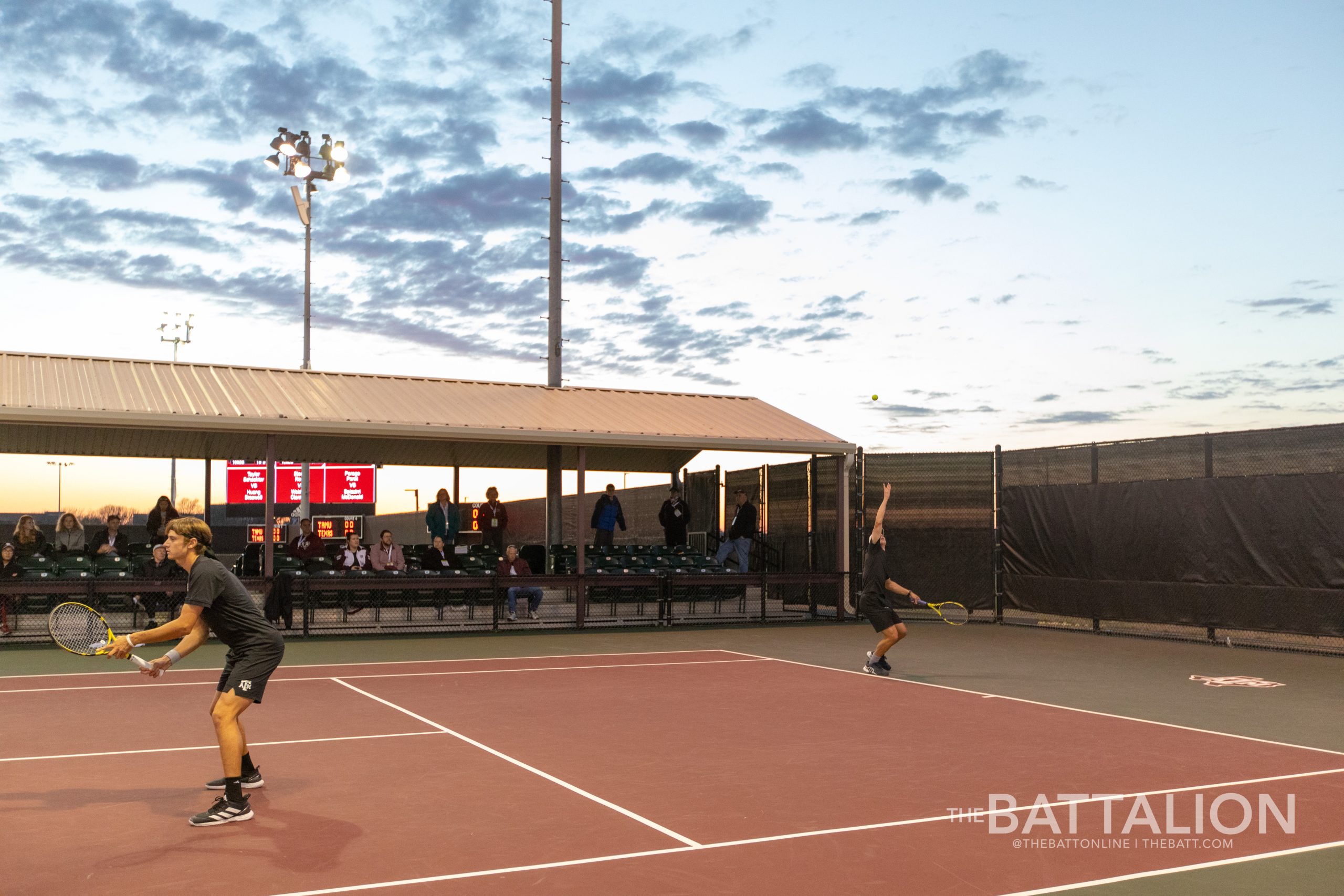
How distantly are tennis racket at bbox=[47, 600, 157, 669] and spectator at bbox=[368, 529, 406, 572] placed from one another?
39.4 ft

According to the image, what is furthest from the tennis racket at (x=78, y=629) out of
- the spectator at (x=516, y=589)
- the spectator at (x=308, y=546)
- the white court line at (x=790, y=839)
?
the spectator at (x=308, y=546)

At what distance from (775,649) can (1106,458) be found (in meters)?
6.45

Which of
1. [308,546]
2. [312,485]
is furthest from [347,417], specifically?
[312,485]

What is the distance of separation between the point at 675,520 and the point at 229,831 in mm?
17798

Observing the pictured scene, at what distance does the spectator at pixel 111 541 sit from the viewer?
62.7 feet

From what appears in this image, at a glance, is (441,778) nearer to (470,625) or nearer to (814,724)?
(814,724)

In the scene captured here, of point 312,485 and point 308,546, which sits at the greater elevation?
point 312,485

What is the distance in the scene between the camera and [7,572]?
17203mm

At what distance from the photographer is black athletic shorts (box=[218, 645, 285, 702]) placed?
7.12m

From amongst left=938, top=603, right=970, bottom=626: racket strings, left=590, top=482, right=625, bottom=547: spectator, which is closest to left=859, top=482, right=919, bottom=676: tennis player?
left=938, top=603, right=970, bottom=626: racket strings

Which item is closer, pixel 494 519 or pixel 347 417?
pixel 347 417

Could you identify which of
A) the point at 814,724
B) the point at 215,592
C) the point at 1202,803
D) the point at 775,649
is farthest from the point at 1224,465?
the point at 215,592

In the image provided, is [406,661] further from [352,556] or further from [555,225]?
[555,225]

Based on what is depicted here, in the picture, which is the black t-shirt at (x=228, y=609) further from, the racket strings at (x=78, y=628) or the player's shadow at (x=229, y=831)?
the player's shadow at (x=229, y=831)
